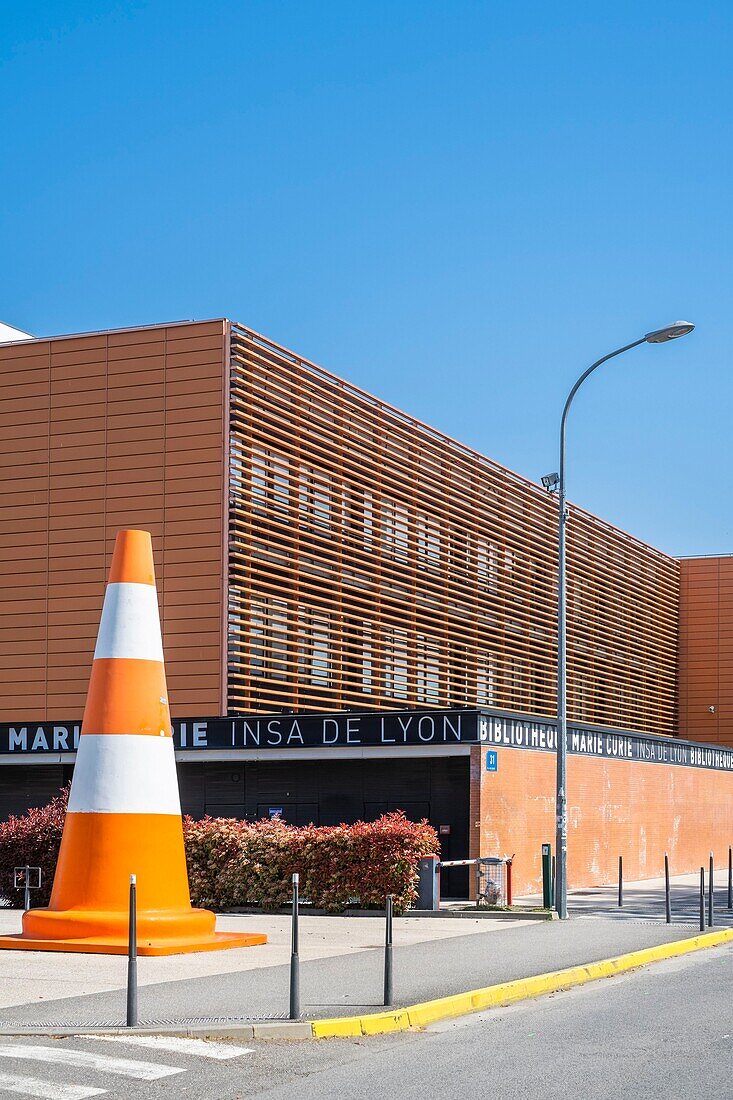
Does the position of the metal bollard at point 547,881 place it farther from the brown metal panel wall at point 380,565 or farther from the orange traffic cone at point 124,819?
the brown metal panel wall at point 380,565

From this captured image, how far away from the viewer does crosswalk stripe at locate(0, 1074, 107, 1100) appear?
845 centimetres

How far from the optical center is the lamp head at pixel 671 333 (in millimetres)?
21391

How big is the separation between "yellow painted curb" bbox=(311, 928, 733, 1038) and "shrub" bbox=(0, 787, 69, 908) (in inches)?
429

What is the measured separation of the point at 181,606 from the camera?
28.8 meters

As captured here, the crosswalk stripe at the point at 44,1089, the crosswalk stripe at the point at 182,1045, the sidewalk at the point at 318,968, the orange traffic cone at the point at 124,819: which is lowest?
the sidewalk at the point at 318,968

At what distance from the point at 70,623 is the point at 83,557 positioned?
1.45 metres

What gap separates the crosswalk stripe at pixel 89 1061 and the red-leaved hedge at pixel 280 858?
12.5 meters

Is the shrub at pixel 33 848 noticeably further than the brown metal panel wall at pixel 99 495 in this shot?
No

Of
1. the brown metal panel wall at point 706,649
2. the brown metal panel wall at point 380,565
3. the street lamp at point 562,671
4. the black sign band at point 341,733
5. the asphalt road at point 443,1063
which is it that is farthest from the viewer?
the brown metal panel wall at point 706,649

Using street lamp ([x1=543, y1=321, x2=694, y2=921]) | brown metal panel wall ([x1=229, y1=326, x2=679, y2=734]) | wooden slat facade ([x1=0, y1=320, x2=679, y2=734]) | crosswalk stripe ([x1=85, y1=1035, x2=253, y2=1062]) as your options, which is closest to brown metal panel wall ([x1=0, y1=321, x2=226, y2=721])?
wooden slat facade ([x1=0, y1=320, x2=679, y2=734])

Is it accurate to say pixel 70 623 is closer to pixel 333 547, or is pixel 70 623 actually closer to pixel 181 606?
pixel 181 606

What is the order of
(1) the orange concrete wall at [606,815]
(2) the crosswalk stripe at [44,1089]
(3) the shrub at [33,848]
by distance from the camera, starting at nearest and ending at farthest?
(2) the crosswalk stripe at [44,1089], (3) the shrub at [33,848], (1) the orange concrete wall at [606,815]

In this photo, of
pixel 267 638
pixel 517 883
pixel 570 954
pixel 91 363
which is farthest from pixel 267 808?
pixel 570 954

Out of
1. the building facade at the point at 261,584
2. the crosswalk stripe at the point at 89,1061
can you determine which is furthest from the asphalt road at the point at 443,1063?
the building facade at the point at 261,584
